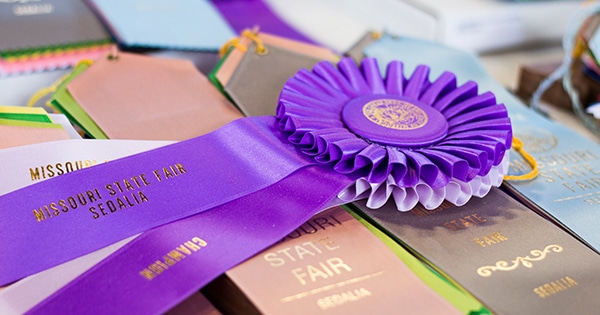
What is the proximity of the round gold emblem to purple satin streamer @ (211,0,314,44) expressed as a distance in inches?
14.7

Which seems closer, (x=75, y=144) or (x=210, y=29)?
(x=75, y=144)

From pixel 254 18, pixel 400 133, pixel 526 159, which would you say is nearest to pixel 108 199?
pixel 400 133

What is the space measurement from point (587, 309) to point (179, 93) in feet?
1.32

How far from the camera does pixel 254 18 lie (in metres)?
1.00

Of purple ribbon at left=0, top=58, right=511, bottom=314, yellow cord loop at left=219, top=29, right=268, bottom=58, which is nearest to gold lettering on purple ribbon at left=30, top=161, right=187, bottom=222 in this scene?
purple ribbon at left=0, top=58, right=511, bottom=314

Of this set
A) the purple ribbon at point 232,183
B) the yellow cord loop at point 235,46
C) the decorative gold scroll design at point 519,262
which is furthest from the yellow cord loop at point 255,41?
the decorative gold scroll design at point 519,262

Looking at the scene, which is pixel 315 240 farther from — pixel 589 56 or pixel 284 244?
pixel 589 56

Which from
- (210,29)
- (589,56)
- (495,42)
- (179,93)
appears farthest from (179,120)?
(495,42)

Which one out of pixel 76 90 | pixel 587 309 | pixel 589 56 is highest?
pixel 76 90

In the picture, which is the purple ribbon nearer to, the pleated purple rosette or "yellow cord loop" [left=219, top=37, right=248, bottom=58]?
the pleated purple rosette

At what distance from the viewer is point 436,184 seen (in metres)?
0.47

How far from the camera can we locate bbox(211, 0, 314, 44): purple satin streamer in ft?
3.10

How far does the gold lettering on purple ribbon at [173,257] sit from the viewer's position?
0.40 m

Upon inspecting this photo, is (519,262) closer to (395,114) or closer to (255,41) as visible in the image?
(395,114)
